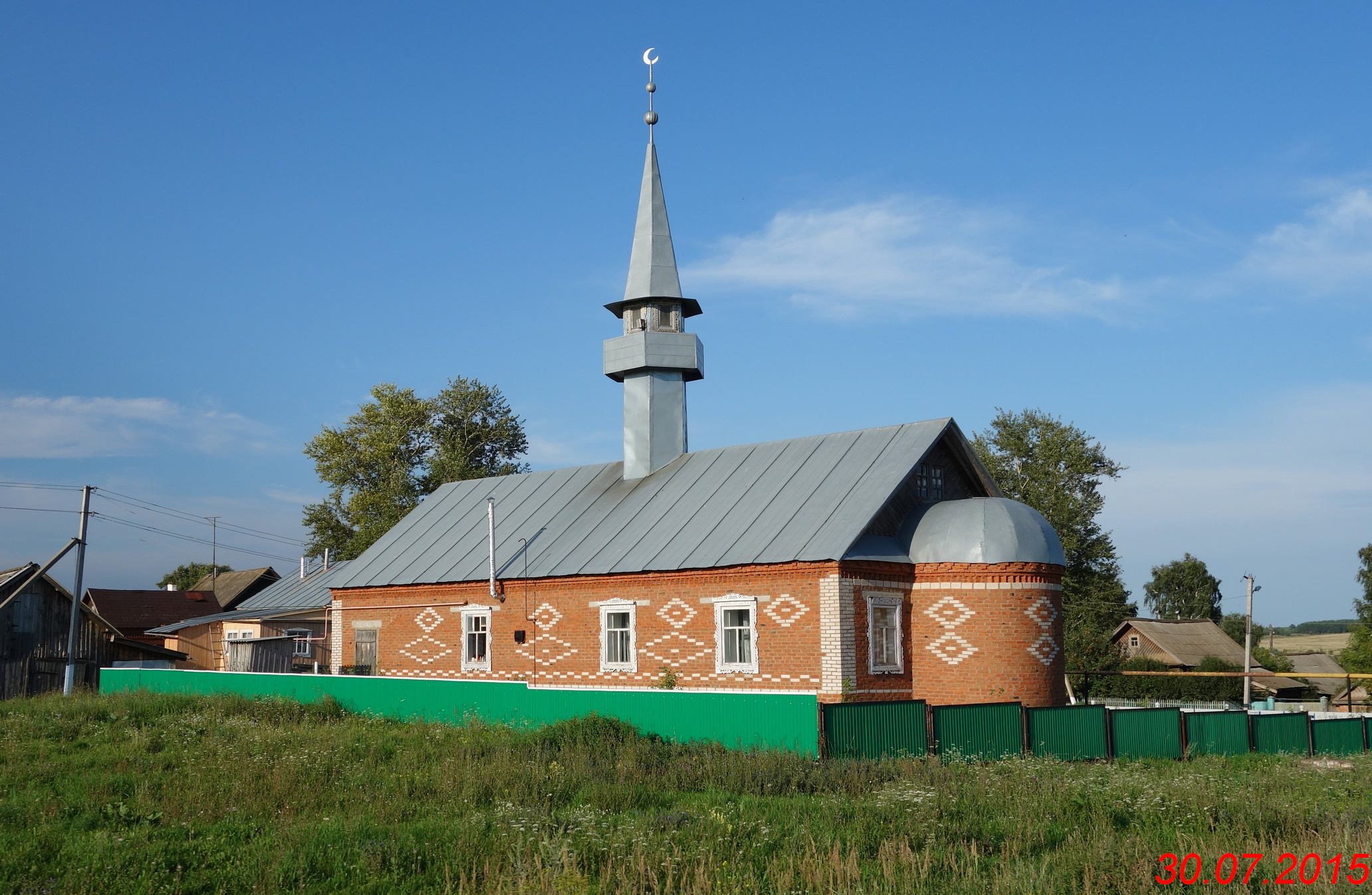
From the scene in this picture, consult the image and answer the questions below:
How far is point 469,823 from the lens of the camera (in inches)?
418

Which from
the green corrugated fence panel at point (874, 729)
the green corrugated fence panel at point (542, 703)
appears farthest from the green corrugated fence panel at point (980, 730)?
the green corrugated fence panel at point (542, 703)

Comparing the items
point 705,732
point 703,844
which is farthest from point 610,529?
point 703,844

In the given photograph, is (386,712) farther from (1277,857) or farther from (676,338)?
(1277,857)

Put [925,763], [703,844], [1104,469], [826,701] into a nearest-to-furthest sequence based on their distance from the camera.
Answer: [703,844] < [925,763] < [826,701] < [1104,469]

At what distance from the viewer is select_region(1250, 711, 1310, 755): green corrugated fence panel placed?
63.0 feet

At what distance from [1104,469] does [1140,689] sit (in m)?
13.6

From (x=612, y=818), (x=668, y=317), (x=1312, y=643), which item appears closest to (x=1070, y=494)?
(x=668, y=317)

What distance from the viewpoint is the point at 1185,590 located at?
85188 millimetres

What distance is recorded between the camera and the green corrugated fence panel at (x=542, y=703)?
1639 centimetres

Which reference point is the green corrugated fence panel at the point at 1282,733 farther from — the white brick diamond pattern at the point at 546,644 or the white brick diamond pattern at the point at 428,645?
the white brick diamond pattern at the point at 428,645

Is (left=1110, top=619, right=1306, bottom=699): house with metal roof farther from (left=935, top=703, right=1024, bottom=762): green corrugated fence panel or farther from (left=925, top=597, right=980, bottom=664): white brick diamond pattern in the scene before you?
(left=935, top=703, right=1024, bottom=762): green corrugated fence panel

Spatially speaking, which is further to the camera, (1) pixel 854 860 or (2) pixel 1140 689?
(2) pixel 1140 689

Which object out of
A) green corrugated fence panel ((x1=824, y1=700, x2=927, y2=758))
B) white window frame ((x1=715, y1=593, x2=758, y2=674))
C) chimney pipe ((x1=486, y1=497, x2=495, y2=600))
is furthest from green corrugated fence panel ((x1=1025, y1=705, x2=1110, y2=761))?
chimney pipe ((x1=486, y1=497, x2=495, y2=600))

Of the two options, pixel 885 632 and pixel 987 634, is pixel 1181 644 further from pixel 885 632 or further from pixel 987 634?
pixel 885 632
